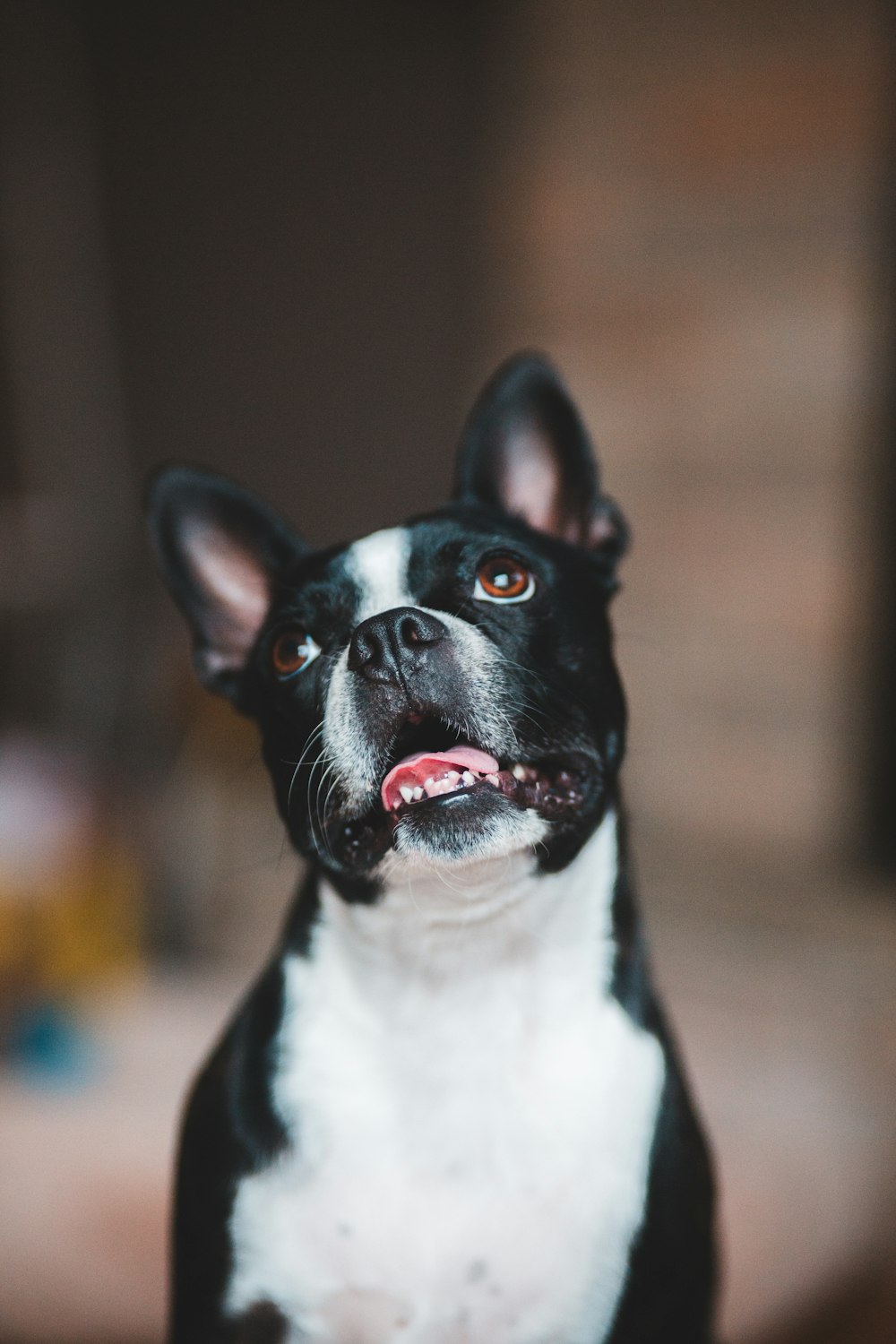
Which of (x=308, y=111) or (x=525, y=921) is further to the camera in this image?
(x=308, y=111)

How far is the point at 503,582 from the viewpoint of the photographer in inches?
51.6

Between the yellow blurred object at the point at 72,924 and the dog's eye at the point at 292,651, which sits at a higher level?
the dog's eye at the point at 292,651

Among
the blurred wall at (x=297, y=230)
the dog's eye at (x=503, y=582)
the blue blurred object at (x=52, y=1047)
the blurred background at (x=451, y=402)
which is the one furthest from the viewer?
the blurred wall at (x=297, y=230)

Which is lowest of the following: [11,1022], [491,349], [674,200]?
[11,1022]

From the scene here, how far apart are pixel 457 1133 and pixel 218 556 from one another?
71 centimetres

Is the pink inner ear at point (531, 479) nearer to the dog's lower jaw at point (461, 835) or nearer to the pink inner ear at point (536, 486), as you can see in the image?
the pink inner ear at point (536, 486)

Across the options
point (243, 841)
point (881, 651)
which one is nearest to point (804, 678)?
point (881, 651)

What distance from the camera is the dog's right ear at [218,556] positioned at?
1448 millimetres

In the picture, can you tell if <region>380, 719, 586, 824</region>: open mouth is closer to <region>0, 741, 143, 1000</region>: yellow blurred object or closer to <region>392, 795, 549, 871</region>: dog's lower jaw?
<region>392, 795, 549, 871</region>: dog's lower jaw

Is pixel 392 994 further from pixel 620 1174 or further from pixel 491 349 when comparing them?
pixel 491 349

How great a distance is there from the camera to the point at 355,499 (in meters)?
5.49

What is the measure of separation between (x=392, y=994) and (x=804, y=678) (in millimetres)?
3515

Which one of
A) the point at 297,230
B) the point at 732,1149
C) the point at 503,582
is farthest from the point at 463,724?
the point at 297,230

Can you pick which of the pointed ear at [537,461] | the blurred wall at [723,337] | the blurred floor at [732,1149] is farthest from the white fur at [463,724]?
the blurred wall at [723,337]
